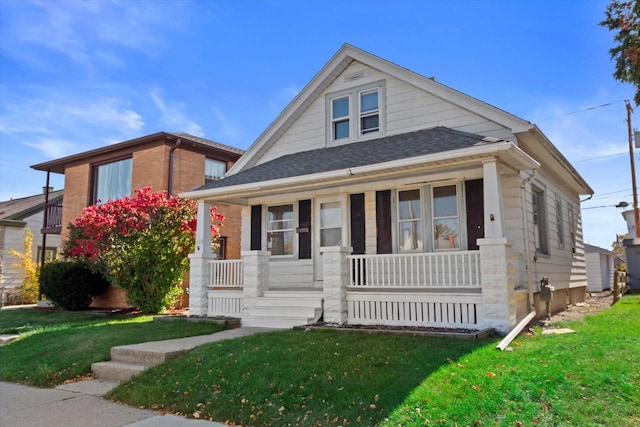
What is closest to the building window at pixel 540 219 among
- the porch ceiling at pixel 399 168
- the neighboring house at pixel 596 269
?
the porch ceiling at pixel 399 168

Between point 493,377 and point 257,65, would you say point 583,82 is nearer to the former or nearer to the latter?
point 257,65

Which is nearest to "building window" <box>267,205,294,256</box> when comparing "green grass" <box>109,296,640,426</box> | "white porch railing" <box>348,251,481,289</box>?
"white porch railing" <box>348,251,481,289</box>

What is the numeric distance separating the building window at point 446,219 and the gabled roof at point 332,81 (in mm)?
1727

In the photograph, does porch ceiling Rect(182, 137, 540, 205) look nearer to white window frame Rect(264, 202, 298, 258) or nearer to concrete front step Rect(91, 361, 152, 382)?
white window frame Rect(264, 202, 298, 258)

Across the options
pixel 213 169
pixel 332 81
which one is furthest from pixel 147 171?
pixel 332 81

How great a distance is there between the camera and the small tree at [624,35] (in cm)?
789

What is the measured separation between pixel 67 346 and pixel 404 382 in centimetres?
649

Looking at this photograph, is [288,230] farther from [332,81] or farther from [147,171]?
[147,171]

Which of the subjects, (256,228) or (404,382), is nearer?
(404,382)

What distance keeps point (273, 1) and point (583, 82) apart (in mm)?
10700

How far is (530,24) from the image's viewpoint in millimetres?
11531

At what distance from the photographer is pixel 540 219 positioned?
1157 centimetres

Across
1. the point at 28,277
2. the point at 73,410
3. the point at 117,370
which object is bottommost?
the point at 73,410

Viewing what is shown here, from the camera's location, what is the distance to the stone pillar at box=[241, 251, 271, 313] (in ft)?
33.6
